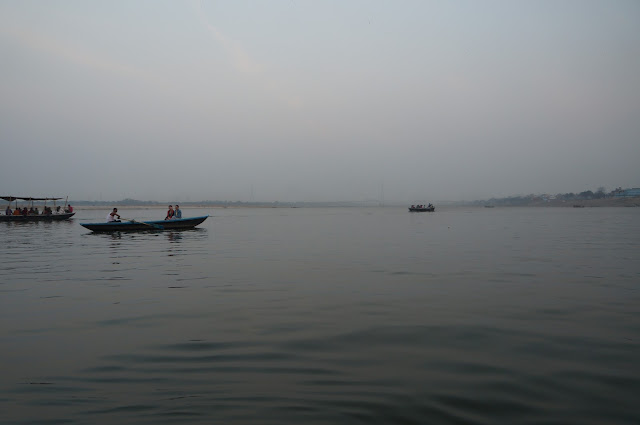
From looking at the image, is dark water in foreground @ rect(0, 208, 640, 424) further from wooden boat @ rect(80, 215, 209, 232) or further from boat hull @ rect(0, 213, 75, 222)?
boat hull @ rect(0, 213, 75, 222)

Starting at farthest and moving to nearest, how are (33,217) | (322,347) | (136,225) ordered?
(33,217), (136,225), (322,347)

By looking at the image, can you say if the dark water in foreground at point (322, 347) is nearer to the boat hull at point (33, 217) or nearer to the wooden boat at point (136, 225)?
the wooden boat at point (136, 225)

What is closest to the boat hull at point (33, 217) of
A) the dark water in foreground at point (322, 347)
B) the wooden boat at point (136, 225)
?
the wooden boat at point (136, 225)

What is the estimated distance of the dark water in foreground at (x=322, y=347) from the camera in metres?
5.27

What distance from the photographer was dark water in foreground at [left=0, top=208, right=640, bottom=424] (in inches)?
207

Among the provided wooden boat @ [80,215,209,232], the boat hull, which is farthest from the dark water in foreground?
the boat hull

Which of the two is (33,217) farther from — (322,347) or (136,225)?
(322,347)

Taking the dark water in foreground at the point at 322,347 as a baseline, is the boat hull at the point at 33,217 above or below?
above

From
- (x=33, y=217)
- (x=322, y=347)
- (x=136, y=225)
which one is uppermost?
(x=33, y=217)

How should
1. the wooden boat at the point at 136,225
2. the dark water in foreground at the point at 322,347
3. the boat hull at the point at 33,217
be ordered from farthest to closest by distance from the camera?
the boat hull at the point at 33,217 → the wooden boat at the point at 136,225 → the dark water in foreground at the point at 322,347

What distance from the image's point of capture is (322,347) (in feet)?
25.1

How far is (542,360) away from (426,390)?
249cm

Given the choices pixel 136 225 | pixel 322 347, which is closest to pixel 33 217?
pixel 136 225

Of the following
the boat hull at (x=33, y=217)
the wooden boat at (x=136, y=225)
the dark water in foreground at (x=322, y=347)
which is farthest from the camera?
the boat hull at (x=33, y=217)
